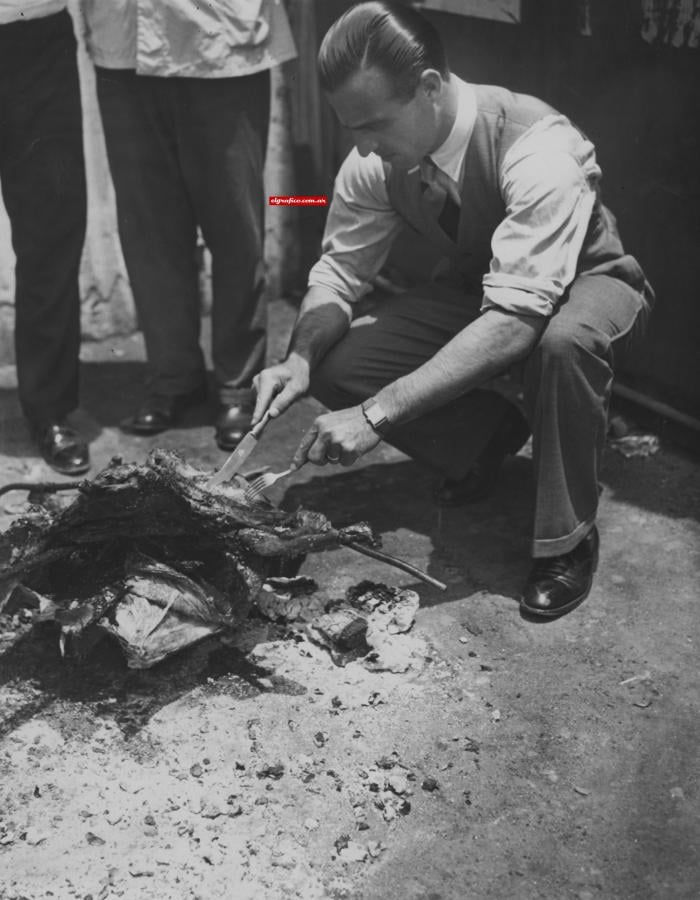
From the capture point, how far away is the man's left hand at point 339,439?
301cm

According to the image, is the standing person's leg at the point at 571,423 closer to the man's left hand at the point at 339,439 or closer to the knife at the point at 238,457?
the man's left hand at the point at 339,439

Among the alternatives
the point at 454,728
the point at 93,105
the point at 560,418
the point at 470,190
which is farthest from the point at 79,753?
the point at 93,105

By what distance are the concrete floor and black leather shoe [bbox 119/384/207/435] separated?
4.04 ft

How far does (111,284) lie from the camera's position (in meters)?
5.29

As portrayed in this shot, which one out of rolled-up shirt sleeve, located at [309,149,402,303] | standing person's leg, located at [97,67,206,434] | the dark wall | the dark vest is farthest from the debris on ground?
standing person's leg, located at [97,67,206,434]

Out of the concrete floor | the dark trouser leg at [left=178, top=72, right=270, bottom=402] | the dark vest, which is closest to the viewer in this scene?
the concrete floor

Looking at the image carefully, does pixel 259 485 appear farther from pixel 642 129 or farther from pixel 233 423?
pixel 642 129

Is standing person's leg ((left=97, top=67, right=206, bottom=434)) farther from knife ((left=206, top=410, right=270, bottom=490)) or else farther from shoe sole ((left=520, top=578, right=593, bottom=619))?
shoe sole ((left=520, top=578, right=593, bottom=619))

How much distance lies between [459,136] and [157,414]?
74.9 inches

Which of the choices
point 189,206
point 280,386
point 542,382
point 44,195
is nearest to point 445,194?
point 542,382

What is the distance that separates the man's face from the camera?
3.02 m

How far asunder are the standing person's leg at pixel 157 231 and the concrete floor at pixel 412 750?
1336 mm

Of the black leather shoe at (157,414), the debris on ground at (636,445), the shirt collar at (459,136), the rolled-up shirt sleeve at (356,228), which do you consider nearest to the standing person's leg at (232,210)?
the black leather shoe at (157,414)

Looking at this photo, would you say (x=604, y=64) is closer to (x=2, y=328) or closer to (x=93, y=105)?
(x=93, y=105)
